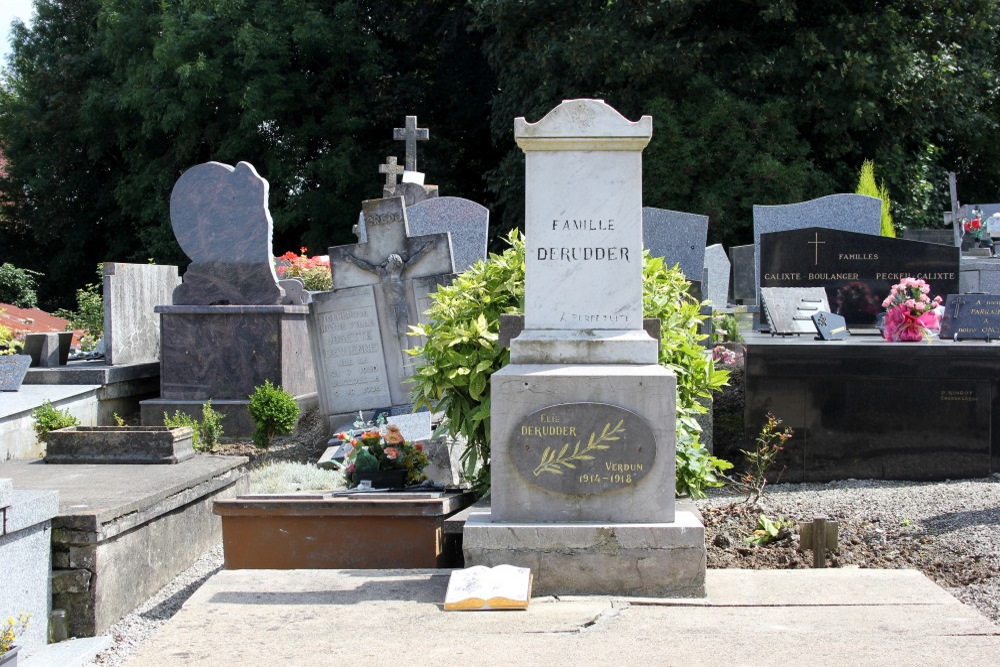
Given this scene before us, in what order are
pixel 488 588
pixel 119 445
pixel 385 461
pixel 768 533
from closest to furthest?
pixel 488 588 → pixel 768 533 → pixel 385 461 → pixel 119 445

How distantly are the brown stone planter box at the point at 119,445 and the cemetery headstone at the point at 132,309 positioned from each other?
4.11 meters

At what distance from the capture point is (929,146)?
20.4 metres

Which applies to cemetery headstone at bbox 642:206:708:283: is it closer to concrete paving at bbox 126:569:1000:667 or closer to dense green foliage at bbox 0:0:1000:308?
concrete paving at bbox 126:569:1000:667

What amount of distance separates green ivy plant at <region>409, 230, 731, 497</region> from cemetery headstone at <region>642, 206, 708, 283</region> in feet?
12.5

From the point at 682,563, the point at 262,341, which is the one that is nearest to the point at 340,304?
the point at 262,341

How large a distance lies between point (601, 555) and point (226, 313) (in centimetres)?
640

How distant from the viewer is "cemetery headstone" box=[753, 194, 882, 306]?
11492 mm

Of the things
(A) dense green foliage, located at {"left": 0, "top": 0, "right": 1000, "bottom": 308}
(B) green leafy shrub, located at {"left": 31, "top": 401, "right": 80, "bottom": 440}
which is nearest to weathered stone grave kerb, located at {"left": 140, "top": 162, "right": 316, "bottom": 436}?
(B) green leafy shrub, located at {"left": 31, "top": 401, "right": 80, "bottom": 440}

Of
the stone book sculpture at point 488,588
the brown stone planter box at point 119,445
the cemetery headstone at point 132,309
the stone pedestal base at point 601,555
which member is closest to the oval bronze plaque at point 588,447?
the stone pedestal base at point 601,555

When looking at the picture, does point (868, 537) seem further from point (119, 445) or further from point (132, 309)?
point (132, 309)

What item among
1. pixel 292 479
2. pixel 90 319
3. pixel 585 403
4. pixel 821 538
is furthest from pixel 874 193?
pixel 585 403

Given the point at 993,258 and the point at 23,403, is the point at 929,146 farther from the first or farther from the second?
the point at 23,403

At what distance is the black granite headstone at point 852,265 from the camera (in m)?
9.86

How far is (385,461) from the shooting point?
579 cm
